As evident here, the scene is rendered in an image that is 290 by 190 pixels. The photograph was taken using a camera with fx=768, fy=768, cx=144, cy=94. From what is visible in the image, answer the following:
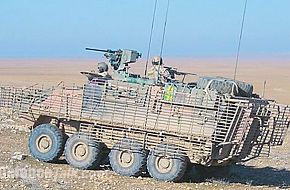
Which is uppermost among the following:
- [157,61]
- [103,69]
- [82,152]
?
[157,61]

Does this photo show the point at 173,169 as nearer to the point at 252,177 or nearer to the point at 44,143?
the point at 252,177

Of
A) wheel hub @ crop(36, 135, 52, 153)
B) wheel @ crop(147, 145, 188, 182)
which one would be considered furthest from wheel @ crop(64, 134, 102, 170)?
wheel @ crop(147, 145, 188, 182)

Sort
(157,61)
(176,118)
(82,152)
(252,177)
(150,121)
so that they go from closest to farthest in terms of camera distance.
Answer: (176,118), (150,121), (157,61), (82,152), (252,177)

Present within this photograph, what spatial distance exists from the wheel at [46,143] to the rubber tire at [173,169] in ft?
8.09

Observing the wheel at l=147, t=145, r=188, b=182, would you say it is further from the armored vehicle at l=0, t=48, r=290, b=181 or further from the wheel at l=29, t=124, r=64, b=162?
the wheel at l=29, t=124, r=64, b=162

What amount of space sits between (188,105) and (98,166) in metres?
2.83

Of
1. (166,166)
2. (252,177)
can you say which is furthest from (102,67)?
(252,177)

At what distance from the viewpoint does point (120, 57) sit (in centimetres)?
1808

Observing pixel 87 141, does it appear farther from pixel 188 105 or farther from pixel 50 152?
pixel 188 105

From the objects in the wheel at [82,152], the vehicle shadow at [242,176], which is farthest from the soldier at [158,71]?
the vehicle shadow at [242,176]

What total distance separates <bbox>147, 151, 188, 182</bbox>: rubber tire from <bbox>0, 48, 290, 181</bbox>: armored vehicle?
0.02 meters

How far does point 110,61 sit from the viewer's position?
1814 cm

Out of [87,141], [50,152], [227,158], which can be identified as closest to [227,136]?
[227,158]

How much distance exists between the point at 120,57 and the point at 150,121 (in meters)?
2.33
